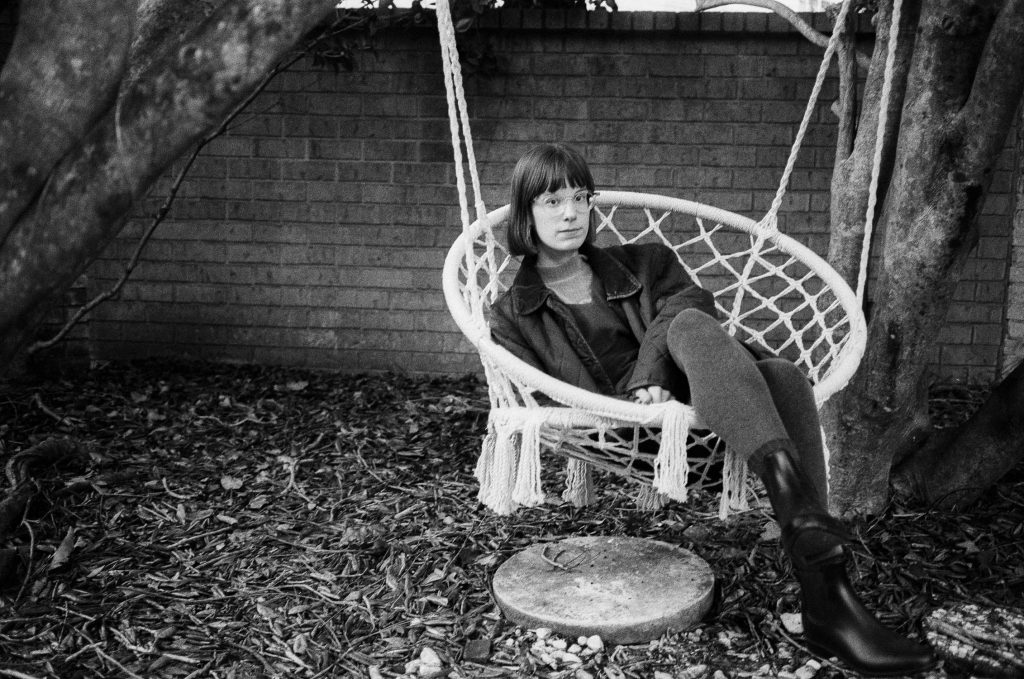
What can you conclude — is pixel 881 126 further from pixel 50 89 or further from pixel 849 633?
pixel 50 89

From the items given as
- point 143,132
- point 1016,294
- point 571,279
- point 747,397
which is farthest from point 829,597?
point 1016,294

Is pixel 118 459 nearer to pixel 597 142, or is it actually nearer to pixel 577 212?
pixel 577 212

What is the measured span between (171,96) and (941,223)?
1.70 metres

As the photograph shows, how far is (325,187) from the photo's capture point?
3920mm

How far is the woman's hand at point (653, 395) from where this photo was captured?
1934mm

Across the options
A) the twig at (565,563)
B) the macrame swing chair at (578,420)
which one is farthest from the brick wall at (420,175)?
the twig at (565,563)

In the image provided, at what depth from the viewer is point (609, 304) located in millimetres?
2244

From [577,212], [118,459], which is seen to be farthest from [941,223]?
[118,459]

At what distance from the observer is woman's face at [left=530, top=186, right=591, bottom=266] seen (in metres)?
2.17

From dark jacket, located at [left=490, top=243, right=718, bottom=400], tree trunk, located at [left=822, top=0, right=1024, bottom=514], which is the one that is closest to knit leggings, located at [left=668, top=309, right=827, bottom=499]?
dark jacket, located at [left=490, top=243, right=718, bottom=400]

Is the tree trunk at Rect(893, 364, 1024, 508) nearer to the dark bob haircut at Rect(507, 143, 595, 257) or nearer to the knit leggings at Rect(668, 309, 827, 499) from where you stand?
the knit leggings at Rect(668, 309, 827, 499)

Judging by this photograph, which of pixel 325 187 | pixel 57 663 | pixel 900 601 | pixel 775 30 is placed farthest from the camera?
pixel 325 187

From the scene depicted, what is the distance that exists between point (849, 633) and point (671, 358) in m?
0.63

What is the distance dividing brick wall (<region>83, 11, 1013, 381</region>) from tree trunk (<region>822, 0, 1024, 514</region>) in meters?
1.50
